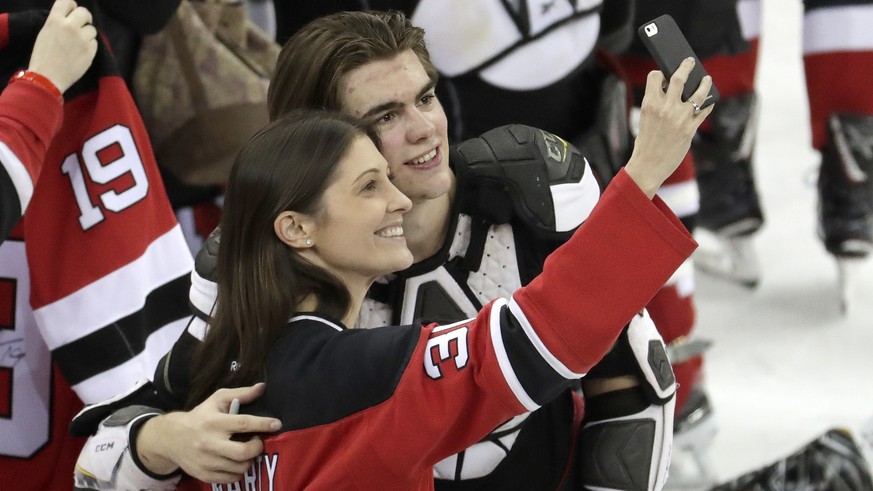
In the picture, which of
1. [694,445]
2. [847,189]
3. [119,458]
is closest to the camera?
[119,458]

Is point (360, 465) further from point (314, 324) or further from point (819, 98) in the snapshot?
point (819, 98)

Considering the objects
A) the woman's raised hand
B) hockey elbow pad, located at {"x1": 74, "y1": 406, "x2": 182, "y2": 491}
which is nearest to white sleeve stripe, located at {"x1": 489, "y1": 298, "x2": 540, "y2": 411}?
the woman's raised hand

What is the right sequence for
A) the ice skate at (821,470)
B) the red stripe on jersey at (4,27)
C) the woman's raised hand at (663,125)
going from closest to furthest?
the woman's raised hand at (663,125)
the red stripe on jersey at (4,27)
the ice skate at (821,470)

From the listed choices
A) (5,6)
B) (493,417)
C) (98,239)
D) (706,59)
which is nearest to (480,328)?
(493,417)

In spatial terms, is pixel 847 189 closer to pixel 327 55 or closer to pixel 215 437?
pixel 327 55

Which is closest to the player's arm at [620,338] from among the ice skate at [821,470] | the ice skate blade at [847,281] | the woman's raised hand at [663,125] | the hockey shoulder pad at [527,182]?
the hockey shoulder pad at [527,182]

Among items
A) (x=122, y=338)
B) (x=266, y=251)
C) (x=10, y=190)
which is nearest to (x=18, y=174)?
(x=10, y=190)

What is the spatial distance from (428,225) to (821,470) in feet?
2.52

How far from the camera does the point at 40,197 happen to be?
156cm

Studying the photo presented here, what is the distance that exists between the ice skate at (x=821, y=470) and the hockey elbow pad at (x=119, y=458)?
912 mm

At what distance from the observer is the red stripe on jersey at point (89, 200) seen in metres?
1.56

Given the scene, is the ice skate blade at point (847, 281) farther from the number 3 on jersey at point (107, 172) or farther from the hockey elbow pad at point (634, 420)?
the number 3 on jersey at point (107, 172)

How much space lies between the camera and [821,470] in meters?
1.86

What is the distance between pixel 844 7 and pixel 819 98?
0.56ft
